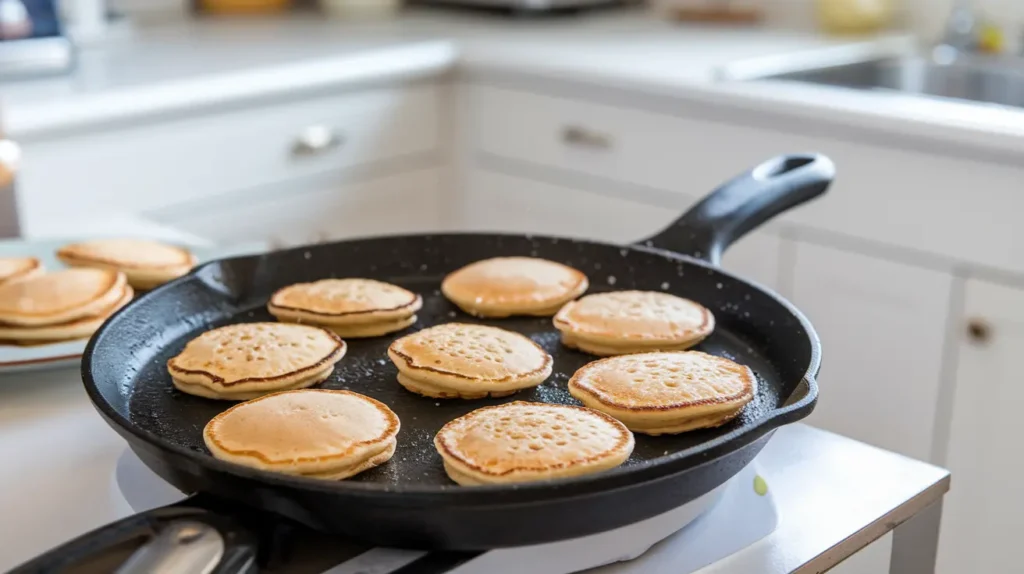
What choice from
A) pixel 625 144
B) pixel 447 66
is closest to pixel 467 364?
pixel 625 144

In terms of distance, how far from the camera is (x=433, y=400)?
0.89 meters

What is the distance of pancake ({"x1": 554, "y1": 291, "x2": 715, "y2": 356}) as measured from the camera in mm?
955

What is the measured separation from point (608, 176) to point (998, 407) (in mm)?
852

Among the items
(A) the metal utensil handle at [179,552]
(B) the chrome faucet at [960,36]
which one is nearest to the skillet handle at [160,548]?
(A) the metal utensil handle at [179,552]

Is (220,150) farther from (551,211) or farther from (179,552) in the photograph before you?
(179,552)

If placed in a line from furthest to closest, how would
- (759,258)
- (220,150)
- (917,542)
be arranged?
(220,150)
(759,258)
(917,542)

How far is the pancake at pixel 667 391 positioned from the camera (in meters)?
0.80

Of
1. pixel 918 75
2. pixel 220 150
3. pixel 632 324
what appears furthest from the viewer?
pixel 918 75

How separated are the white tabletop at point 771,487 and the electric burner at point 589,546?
0.5 inches

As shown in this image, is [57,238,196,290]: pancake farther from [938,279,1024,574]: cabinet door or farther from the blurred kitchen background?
[938,279,1024,574]: cabinet door

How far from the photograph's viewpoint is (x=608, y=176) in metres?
2.26

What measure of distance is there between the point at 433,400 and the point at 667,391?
7.3 inches

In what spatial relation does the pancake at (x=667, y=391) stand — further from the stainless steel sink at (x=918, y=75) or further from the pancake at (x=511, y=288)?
the stainless steel sink at (x=918, y=75)

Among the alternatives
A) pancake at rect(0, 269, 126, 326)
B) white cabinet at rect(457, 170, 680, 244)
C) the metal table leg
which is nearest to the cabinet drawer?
white cabinet at rect(457, 170, 680, 244)
